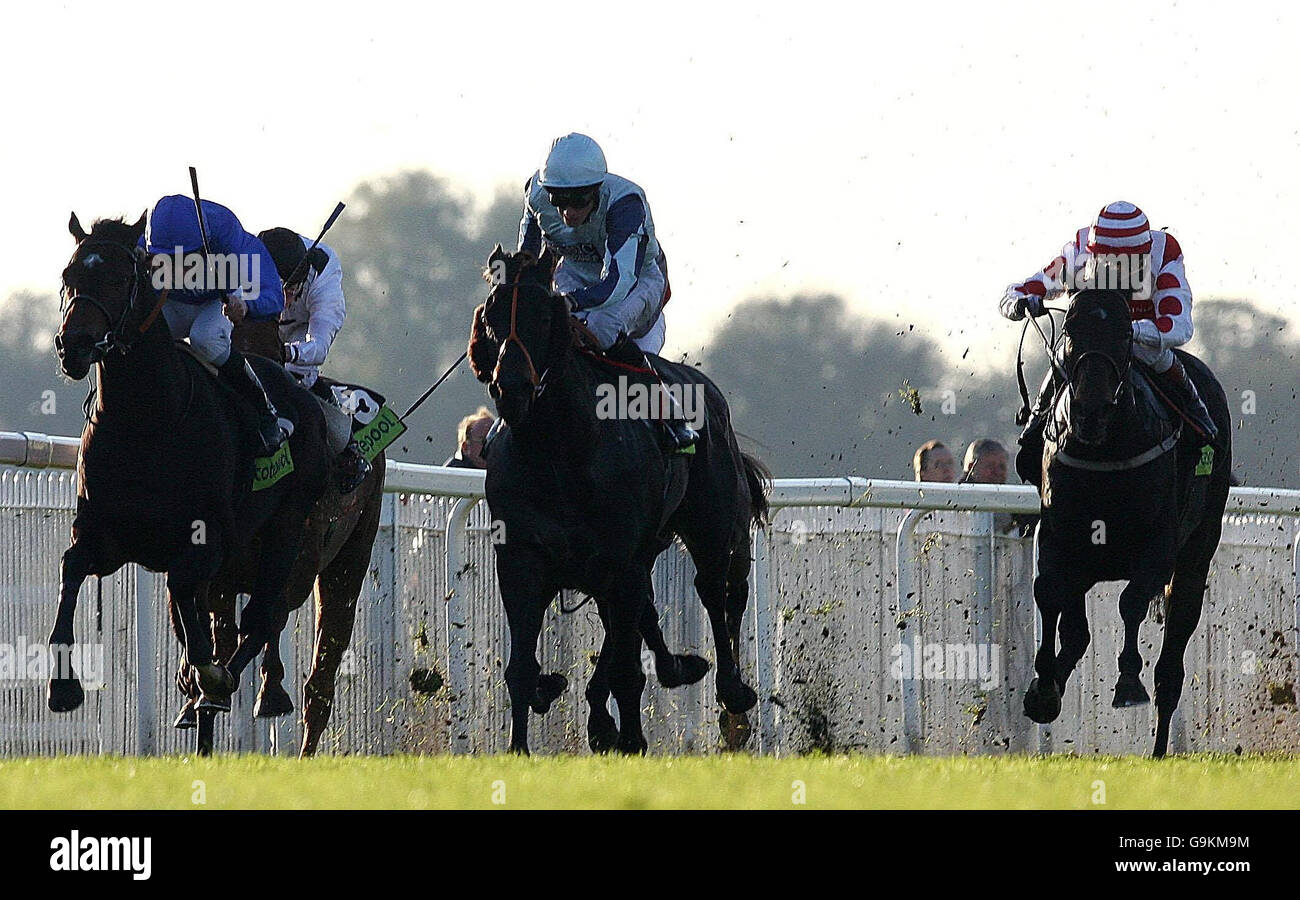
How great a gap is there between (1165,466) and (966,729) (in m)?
2.63

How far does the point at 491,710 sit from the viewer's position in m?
10.6

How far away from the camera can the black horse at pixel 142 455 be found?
7840 millimetres

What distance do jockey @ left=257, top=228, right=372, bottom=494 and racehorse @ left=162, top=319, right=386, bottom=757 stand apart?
0.13 meters

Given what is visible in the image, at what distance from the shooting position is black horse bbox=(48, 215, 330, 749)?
25.7 ft

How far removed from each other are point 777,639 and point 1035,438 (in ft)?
6.98


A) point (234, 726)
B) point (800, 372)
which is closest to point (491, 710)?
point (234, 726)

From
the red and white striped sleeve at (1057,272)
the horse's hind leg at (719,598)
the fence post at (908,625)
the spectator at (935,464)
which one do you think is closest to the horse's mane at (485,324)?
the horse's hind leg at (719,598)

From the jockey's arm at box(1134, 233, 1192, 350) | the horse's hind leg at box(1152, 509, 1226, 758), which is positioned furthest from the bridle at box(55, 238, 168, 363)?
the horse's hind leg at box(1152, 509, 1226, 758)

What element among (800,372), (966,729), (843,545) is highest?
(800,372)

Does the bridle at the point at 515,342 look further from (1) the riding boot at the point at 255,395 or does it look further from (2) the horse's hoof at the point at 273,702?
(2) the horse's hoof at the point at 273,702

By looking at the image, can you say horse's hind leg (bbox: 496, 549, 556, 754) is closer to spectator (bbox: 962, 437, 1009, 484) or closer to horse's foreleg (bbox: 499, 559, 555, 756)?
horse's foreleg (bbox: 499, 559, 555, 756)

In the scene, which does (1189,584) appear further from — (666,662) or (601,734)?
(601,734)
